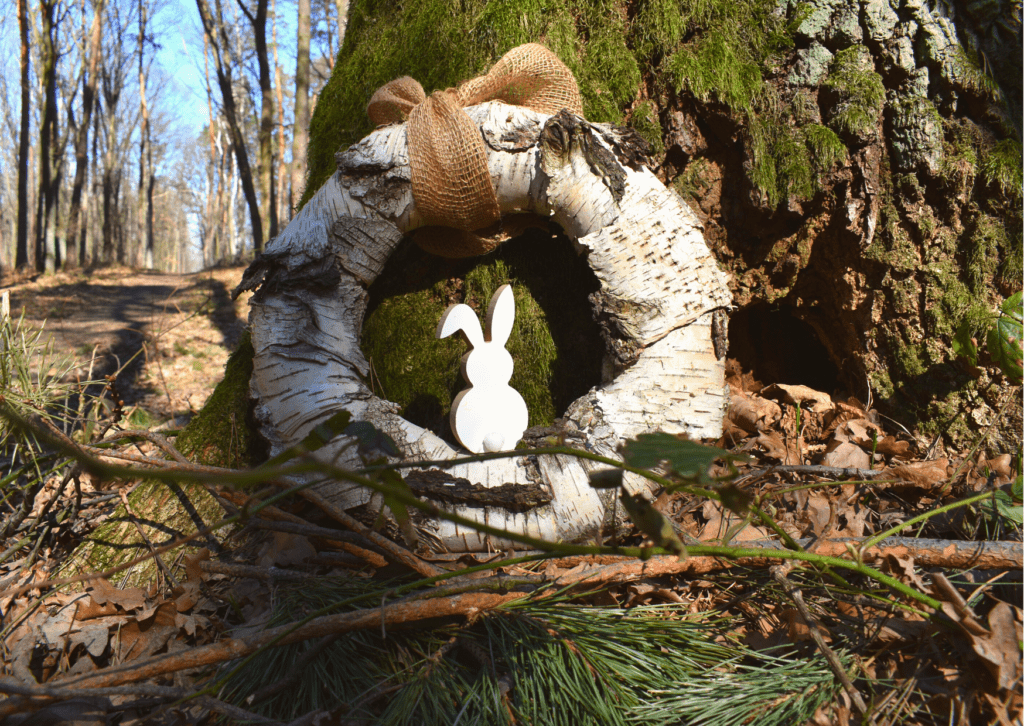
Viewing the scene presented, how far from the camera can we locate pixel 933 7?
2178 mm

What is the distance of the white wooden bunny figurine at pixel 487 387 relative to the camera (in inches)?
70.7

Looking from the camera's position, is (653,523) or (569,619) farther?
(569,619)

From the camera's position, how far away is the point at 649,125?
2221mm

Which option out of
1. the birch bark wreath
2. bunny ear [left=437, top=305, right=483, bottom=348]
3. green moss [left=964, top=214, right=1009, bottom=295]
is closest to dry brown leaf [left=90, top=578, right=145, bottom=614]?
the birch bark wreath

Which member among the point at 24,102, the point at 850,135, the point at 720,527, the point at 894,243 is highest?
the point at 24,102

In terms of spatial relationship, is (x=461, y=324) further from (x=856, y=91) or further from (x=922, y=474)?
(x=856, y=91)

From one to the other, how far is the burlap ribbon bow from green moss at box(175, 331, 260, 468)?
3.29ft

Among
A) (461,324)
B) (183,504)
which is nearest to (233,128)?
(183,504)

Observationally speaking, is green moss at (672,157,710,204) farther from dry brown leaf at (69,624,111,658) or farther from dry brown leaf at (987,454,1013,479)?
dry brown leaf at (69,624,111,658)

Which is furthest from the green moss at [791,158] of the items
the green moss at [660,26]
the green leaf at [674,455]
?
the green leaf at [674,455]

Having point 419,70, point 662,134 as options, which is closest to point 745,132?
point 662,134

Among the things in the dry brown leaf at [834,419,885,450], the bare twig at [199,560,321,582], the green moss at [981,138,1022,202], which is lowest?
the bare twig at [199,560,321,582]

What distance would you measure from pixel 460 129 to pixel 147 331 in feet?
27.5

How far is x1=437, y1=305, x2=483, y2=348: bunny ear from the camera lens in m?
1.84
